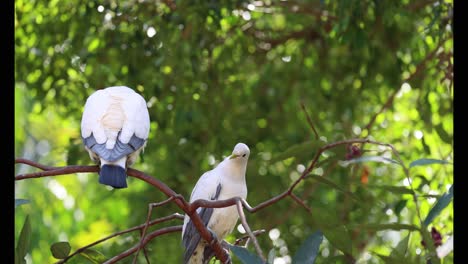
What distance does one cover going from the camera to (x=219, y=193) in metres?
3.57

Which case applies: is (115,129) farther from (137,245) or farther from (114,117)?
(137,245)

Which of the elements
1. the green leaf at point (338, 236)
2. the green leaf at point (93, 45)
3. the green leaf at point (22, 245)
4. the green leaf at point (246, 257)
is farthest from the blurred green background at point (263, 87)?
the green leaf at point (246, 257)

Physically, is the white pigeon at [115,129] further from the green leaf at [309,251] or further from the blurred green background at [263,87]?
the blurred green background at [263,87]

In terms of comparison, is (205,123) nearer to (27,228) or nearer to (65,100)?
(65,100)

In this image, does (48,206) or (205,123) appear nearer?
(205,123)

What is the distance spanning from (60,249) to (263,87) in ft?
9.42

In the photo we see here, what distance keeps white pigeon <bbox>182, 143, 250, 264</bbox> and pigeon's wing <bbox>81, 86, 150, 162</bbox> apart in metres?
0.44

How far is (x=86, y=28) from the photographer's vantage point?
4793 mm

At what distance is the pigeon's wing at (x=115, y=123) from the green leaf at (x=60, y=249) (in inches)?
13.2

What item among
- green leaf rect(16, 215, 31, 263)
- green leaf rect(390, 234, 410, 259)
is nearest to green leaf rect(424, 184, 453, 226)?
green leaf rect(390, 234, 410, 259)

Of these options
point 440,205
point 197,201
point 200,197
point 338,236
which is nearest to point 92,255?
point 200,197
